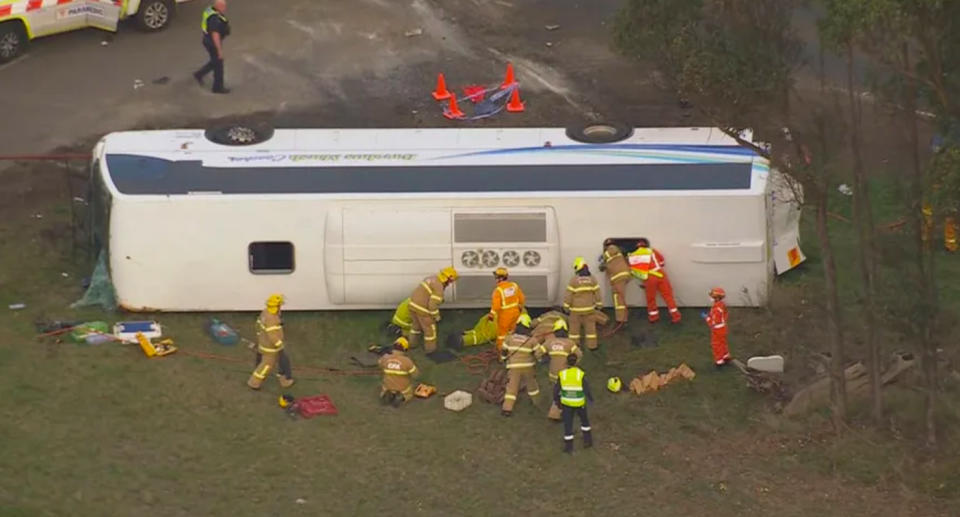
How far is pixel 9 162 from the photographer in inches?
977

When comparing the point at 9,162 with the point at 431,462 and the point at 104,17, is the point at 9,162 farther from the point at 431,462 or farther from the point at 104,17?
the point at 431,462

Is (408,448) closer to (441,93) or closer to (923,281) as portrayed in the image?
(923,281)

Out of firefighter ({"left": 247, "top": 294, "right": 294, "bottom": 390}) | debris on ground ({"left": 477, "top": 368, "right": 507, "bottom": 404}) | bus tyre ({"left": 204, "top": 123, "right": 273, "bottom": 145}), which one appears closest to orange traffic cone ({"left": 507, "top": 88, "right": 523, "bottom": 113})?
bus tyre ({"left": 204, "top": 123, "right": 273, "bottom": 145})

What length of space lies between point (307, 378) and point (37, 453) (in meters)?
3.59

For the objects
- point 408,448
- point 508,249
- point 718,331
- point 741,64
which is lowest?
point 408,448

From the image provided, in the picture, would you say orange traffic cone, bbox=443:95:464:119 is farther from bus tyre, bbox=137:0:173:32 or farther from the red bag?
the red bag

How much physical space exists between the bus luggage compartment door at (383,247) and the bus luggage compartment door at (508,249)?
0.82ft

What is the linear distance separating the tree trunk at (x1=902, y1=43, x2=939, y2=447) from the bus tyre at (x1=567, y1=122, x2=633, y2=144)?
5.21 metres

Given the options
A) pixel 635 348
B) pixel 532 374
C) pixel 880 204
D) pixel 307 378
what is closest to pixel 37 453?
pixel 307 378

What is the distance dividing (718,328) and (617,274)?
1.70 m

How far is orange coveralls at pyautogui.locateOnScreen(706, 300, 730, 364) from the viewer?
1948 cm

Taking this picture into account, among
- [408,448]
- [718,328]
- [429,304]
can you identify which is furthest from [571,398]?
[429,304]

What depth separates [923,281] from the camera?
1686 centimetres

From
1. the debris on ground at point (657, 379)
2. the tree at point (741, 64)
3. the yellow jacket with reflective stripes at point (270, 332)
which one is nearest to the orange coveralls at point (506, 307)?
the debris on ground at point (657, 379)
